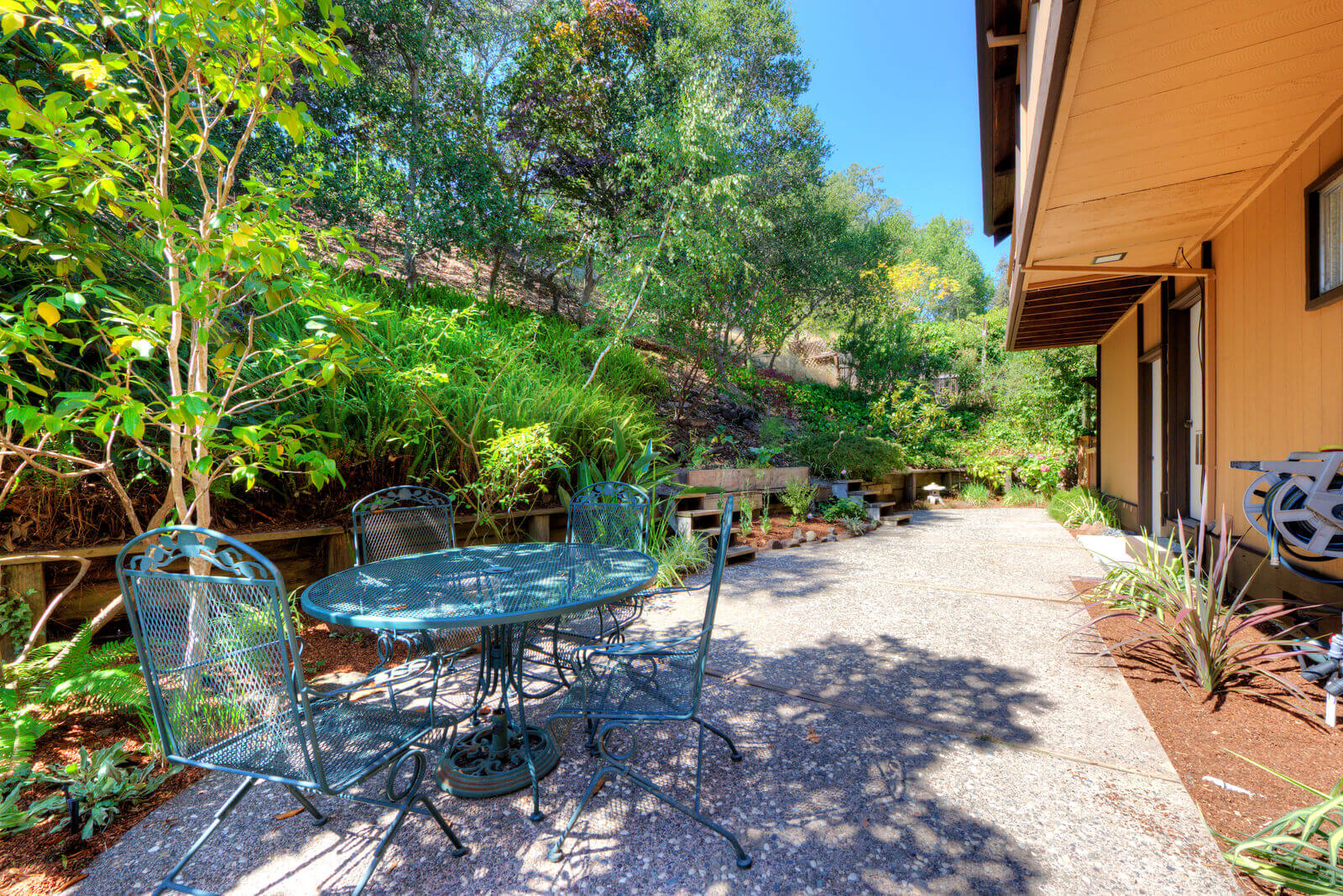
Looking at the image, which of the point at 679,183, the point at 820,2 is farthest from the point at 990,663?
the point at 820,2

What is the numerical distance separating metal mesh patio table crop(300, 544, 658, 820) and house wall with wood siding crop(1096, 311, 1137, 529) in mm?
6422

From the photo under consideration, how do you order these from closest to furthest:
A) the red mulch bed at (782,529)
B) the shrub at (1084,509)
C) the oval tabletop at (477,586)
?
the oval tabletop at (477,586)
the red mulch bed at (782,529)
the shrub at (1084,509)

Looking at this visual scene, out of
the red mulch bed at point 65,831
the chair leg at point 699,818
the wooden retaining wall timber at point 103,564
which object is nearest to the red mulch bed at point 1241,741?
the chair leg at point 699,818

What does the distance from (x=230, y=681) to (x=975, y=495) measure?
10251mm

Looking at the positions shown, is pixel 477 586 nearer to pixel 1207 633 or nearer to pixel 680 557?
pixel 680 557

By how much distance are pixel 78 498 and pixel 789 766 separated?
11.1 feet

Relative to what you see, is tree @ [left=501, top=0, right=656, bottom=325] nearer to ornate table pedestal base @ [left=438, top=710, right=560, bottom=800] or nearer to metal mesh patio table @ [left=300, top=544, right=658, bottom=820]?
metal mesh patio table @ [left=300, top=544, right=658, bottom=820]

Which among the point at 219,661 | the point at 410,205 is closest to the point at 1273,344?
the point at 219,661

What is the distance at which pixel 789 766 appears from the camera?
1976 millimetres

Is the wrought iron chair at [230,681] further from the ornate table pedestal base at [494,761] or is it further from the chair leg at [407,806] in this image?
the ornate table pedestal base at [494,761]

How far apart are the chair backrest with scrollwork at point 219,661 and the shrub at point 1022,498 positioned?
33.4 feet

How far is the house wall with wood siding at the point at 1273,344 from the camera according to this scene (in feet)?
8.84

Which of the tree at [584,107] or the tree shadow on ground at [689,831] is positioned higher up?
the tree at [584,107]

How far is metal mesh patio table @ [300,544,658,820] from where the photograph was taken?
161 cm
